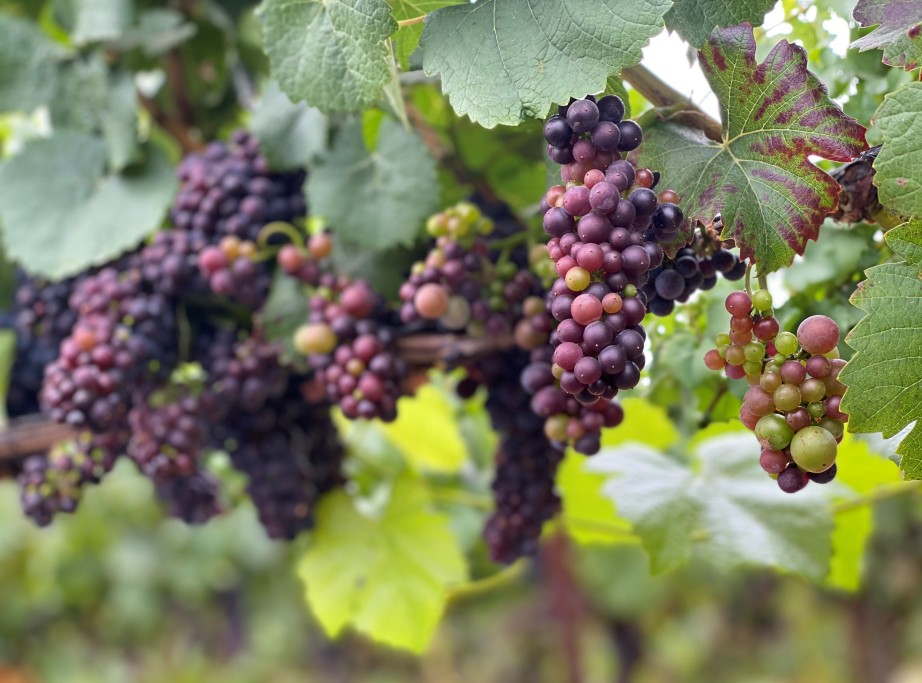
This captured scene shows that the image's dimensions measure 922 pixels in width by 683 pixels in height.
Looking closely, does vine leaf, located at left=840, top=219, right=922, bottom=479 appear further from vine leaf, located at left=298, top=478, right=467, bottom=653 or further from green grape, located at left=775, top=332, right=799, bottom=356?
vine leaf, located at left=298, top=478, right=467, bottom=653

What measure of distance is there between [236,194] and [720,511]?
519 mm

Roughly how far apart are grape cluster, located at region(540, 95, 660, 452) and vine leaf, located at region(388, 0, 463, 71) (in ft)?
0.42

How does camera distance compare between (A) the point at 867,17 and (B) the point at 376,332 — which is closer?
(A) the point at 867,17

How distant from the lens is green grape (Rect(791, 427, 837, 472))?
40 centimetres

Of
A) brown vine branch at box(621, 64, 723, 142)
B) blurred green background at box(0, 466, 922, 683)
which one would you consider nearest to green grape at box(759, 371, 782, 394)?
brown vine branch at box(621, 64, 723, 142)

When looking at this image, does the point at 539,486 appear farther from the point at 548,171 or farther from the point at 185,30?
the point at 185,30

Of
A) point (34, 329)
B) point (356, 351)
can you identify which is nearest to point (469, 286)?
point (356, 351)

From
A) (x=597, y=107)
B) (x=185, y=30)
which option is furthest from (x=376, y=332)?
(x=185, y=30)

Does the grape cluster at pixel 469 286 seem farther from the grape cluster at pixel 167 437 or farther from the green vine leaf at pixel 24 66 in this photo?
the green vine leaf at pixel 24 66

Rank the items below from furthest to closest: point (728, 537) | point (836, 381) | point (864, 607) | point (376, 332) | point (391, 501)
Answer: point (864, 607)
point (391, 501)
point (728, 537)
point (376, 332)
point (836, 381)

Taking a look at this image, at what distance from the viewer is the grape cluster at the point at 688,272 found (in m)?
0.47

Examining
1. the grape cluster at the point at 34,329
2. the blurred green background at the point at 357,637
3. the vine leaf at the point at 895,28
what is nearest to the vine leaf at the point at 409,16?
the vine leaf at the point at 895,28

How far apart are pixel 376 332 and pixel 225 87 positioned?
564mm

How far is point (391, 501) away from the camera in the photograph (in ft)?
3.05
